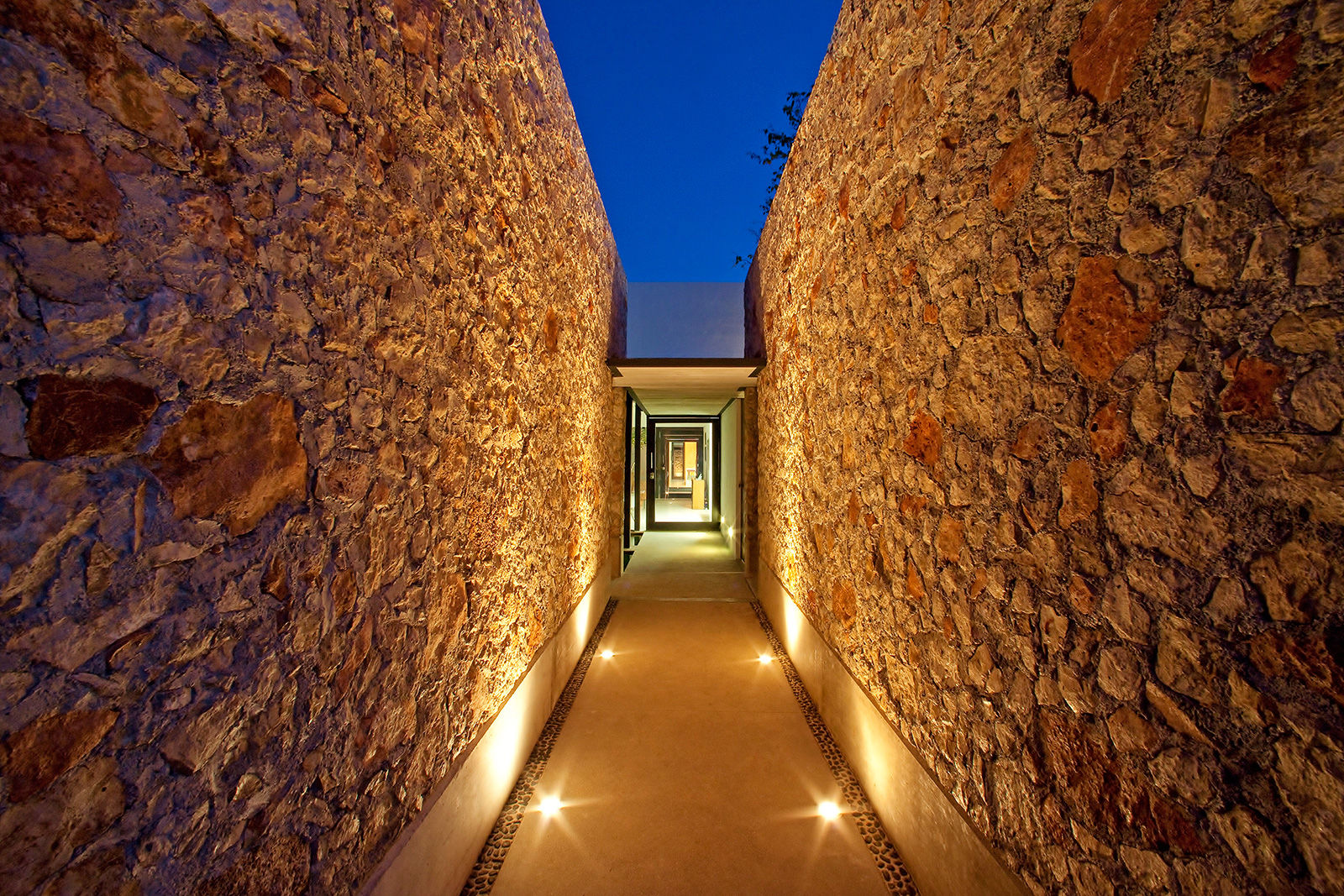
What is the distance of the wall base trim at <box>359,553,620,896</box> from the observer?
1309 mm

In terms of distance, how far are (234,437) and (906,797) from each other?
2.19m

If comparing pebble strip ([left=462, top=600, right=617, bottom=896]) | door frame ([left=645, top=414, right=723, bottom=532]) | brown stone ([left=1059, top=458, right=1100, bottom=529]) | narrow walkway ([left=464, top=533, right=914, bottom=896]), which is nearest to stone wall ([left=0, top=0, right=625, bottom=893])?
pebble strip ([left=462, top=600, right=617, bottom=896])

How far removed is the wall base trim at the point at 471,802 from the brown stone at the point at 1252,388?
2.02 meters

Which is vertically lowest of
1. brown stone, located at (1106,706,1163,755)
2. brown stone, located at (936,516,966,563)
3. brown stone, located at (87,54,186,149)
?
brown stone, located at (1106,706,1163,755)

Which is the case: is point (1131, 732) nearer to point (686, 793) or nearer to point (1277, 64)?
point (1277, 64)

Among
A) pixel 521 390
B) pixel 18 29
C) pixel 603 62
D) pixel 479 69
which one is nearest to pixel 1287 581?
pixel 18 29

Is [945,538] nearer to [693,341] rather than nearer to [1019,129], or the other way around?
[1019,129]

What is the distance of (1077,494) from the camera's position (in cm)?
104

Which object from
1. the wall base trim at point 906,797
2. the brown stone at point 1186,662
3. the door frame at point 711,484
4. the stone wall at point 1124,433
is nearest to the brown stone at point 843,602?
the wall base trim at point 906,797

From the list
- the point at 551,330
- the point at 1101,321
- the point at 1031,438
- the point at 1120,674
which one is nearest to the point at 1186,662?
the point at 1120,674

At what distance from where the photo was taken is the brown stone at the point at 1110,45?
2.97 feet

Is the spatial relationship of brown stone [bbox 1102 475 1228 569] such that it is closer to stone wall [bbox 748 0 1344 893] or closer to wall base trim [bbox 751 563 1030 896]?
stone wall [bbox 748 0 1344 893]

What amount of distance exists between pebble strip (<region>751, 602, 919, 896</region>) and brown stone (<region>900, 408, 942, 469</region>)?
1406 millimetres

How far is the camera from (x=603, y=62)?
51.8 m
